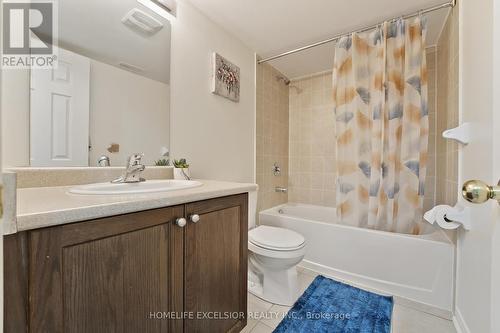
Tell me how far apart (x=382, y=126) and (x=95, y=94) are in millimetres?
1895

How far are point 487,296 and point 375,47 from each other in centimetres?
173

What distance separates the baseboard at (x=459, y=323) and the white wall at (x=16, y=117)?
230 cm

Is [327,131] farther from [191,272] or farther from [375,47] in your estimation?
[191,272]

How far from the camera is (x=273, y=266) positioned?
1.49 metres

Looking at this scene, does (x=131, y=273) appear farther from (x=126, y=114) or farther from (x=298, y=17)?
(x=298, y=17)

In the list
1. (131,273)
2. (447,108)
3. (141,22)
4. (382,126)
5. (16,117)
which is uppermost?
(141,22)

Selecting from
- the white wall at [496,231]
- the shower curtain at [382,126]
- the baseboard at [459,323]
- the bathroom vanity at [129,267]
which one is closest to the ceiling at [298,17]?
the shower curtain at [382,126]

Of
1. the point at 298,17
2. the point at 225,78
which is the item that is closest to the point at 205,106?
the point at 225,78

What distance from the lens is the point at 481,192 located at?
525 millimetres

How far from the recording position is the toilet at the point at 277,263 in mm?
1433

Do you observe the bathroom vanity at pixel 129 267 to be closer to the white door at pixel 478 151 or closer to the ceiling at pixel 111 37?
the ceiling at pixel 111 37

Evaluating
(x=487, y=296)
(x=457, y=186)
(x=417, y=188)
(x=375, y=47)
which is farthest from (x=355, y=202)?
(x=375, y=47)

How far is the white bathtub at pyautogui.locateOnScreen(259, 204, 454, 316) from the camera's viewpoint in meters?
1.42

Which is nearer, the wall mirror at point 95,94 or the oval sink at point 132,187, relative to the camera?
the oval sink at point 132,187
